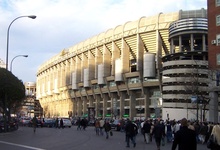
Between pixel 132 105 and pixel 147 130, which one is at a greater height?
pixel 132 105

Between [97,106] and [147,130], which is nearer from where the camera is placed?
[147,130]

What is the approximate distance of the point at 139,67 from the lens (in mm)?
91438

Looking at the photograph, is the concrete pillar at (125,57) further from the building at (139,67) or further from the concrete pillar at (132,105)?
the concrete pillar at (132,105)

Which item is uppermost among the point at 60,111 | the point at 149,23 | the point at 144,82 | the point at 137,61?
the point at 149,23

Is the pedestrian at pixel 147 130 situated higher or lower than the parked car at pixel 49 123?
higher

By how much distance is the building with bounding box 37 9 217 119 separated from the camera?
7844 cm

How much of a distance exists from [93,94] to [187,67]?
134 feet

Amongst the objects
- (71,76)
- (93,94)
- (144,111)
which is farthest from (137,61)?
(71,76)

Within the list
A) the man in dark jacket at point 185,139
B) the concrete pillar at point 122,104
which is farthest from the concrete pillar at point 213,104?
the concrete pillar at point 122,104

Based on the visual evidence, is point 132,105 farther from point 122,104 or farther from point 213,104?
point 213,104

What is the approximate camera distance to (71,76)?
4970 inches

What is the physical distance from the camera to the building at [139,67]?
78.4 metres

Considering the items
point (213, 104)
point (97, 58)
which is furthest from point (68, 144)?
point (97, 58)

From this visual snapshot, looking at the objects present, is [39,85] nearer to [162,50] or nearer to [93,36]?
[93,36]
